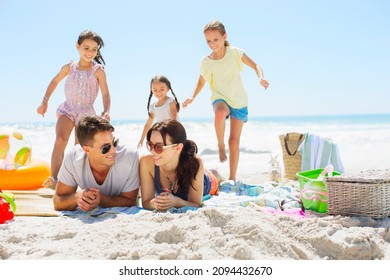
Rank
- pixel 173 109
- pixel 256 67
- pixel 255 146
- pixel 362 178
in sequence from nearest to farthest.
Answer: pixel 362 178 < pixel 256 67 < pixel 173 109 < pixel 255 146

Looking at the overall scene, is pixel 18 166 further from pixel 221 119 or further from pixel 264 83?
pixel 264 83

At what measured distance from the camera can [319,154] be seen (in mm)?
5895

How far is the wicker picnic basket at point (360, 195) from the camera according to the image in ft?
11.8

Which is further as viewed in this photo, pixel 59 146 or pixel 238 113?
pixel 238 113

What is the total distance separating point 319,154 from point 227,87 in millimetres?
1582

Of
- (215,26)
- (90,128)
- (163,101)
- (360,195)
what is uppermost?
(215,26)

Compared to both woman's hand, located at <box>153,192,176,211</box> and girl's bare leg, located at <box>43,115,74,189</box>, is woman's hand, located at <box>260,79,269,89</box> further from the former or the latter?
girl's bare leg, located at <box>43,115,74,189</box>

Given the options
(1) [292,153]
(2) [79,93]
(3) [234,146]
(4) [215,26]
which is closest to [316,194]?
(3) [234,146]

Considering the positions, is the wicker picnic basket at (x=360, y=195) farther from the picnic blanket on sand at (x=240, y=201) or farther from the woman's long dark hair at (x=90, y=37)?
the woman's long dark hair at (x=90, y=37)

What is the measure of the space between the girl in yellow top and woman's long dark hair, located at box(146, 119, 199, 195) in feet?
6.94

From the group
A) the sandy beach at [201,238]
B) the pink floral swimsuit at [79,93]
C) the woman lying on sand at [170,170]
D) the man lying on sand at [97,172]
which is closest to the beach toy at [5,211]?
the sandy beach at [201,238]

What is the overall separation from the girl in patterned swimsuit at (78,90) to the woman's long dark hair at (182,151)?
1.99 metres

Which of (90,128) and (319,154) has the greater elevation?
(90,128)
